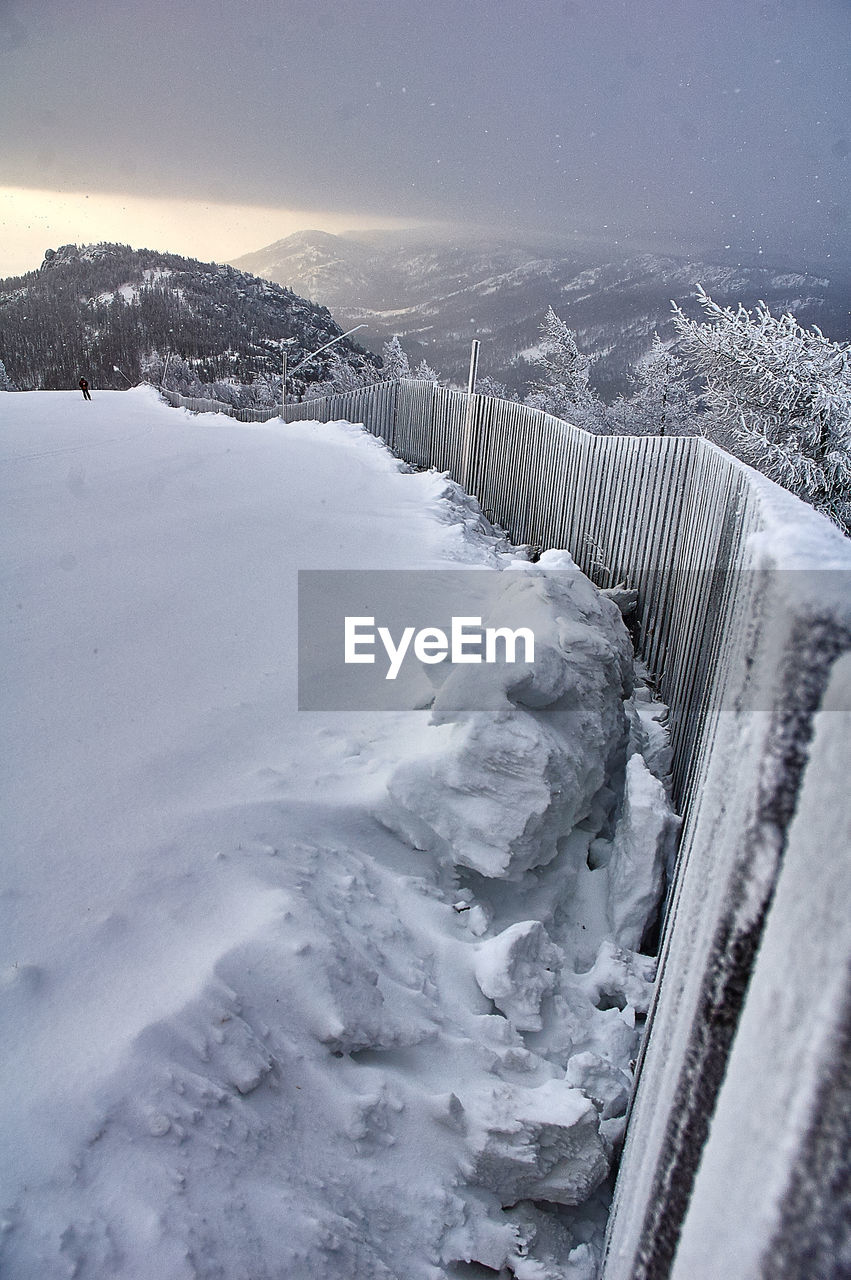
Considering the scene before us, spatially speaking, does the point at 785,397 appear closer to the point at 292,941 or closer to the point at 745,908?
the point at 292,941

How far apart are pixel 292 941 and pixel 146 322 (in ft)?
417

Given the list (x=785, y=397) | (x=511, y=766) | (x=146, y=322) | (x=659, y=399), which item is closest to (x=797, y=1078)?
(x=511, y=766)

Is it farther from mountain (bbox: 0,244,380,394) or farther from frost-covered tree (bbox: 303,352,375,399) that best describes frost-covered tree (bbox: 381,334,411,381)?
mountain (bbox: 0,244,380,394)

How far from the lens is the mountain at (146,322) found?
3912 inches

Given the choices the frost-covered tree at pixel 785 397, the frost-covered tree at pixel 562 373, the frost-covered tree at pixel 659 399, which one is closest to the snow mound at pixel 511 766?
the frost-covered tree at pixel 785 397

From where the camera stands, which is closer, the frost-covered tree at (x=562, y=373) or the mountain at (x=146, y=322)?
the frost-covered tree at (x=562, y=373)

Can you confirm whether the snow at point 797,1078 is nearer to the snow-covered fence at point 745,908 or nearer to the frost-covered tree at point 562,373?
the snow-covered fence at point 745,908

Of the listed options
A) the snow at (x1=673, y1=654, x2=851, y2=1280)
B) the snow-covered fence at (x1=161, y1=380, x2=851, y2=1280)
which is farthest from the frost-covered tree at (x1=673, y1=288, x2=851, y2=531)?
the snow at (x1=673, y1=654, x2=851, y2=1280)

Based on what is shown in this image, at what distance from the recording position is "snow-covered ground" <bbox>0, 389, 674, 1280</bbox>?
6.20 ft

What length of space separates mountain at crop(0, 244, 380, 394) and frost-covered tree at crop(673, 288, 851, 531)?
248 feet

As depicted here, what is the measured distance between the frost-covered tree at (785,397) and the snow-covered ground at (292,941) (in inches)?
549

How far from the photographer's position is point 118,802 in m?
2.90

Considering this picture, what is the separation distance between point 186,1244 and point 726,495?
4.01 metres

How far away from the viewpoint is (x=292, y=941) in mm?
2418
